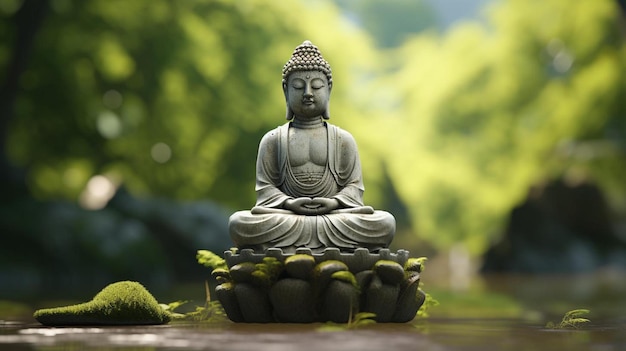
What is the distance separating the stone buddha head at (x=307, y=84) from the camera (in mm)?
9719

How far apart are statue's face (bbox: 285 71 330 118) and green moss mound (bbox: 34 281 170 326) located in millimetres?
2474

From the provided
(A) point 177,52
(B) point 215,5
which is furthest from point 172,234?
(B) point 215,5

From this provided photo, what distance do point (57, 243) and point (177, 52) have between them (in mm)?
7318

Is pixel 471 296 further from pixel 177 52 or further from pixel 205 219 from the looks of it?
pixel 177 52

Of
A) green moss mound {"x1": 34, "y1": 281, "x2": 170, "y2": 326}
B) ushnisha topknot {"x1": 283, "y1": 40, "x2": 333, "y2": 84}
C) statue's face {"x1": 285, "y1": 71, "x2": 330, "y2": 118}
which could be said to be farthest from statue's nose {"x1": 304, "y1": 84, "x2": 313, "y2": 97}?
green moss mound {"x1": 34, "y1": 281, "x2": 170, "y2": 326}

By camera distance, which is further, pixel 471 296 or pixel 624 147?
pixel 624 147

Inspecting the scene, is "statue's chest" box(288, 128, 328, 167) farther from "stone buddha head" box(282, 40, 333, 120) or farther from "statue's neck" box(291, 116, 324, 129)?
"stone buddha head" box(282, 40, 333, 120)

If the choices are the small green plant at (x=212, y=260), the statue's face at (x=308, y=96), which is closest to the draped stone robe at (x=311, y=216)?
the statue's face at (x=308, y=96)

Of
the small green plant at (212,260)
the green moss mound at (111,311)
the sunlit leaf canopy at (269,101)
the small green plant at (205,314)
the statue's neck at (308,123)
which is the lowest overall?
the green moss mound at (111,311)

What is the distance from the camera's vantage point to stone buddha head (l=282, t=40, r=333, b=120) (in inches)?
383

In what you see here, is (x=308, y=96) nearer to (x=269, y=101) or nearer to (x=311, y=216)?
(x=311, y=216)

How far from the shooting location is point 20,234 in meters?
20.6

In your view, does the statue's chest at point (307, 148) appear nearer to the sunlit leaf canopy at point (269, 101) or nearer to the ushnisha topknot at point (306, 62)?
the ushnisha topknot at point (306, 62)

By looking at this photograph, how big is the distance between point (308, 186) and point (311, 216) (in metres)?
0.51
